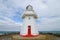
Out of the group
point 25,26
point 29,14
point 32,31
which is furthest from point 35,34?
point 29,14

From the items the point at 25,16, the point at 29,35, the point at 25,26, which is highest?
the point at 25,16

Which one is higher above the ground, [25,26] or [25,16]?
[25,16]

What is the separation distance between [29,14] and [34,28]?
1.96 meters

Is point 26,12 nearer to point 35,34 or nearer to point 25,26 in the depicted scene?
point 25,26

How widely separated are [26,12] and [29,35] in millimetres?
3106

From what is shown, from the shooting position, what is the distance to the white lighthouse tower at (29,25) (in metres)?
16.7

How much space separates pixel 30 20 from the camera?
16984mm

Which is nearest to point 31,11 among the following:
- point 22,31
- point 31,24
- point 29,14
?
point 29,14

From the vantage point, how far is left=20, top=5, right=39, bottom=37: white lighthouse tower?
16.7 metres

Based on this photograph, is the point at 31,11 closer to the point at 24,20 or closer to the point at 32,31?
the point at 24,20

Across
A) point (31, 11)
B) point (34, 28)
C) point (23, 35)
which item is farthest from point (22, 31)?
point (31, 11)

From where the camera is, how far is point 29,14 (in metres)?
17.1

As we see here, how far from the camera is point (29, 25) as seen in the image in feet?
55.3

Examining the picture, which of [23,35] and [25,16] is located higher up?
[25,16]
